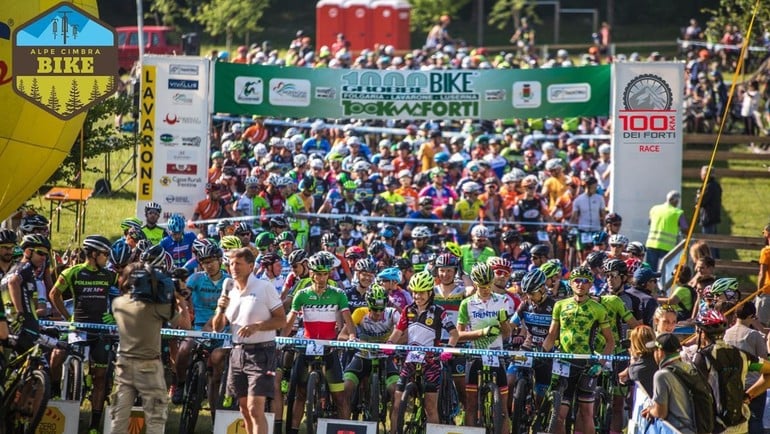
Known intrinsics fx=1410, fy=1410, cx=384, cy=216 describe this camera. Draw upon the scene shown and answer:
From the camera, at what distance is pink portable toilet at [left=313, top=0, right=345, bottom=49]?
158ft

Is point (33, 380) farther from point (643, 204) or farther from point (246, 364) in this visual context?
point (643, 204)

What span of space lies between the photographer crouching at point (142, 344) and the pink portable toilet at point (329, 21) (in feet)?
119

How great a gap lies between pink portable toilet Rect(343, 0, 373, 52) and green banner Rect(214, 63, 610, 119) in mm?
24458

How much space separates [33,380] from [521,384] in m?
4.58

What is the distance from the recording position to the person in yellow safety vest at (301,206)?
22109 mm

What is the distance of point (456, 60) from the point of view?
121ft

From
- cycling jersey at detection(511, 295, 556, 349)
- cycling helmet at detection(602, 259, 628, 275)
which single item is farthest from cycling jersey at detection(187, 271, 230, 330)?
cycling helmet at detection(602, 259, 628, 275)

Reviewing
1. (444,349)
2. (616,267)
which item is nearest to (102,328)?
(444,349)

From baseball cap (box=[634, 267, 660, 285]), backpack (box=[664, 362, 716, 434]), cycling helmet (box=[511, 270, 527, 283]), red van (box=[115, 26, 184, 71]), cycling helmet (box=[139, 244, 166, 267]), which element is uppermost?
red van (box=[115, 26, 184, 71])

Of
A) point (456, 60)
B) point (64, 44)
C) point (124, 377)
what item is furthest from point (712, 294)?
point (456, 60)

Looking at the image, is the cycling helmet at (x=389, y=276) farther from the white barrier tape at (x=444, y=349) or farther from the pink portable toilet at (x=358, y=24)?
the pink portable toilet at (x=358, y=24)

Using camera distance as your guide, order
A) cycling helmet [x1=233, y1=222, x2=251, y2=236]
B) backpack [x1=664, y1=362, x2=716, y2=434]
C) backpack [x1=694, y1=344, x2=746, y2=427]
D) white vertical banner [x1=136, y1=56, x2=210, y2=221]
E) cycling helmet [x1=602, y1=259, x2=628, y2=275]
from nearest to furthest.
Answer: backpack [x1=664, y1=362, x2=716, y2=434] < backpack [x1=694, y1=344, x2=746, y2=427] < cycling helmet [x1=602, y1=259, x2=628, y2=275] < cycling helmet [x1=233, y1=222, x2=251, y2=236] < white vertical banner [x1=136, y1=56, x2=210, y2=221]

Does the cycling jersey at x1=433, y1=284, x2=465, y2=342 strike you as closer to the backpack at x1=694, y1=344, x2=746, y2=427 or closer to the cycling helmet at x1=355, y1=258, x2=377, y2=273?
the cycling helmet at x1=355, y1=258, x2=377, y2=273

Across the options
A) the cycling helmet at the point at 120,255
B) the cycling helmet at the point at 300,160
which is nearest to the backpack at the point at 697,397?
the cycling helmet at the point at 120,255
